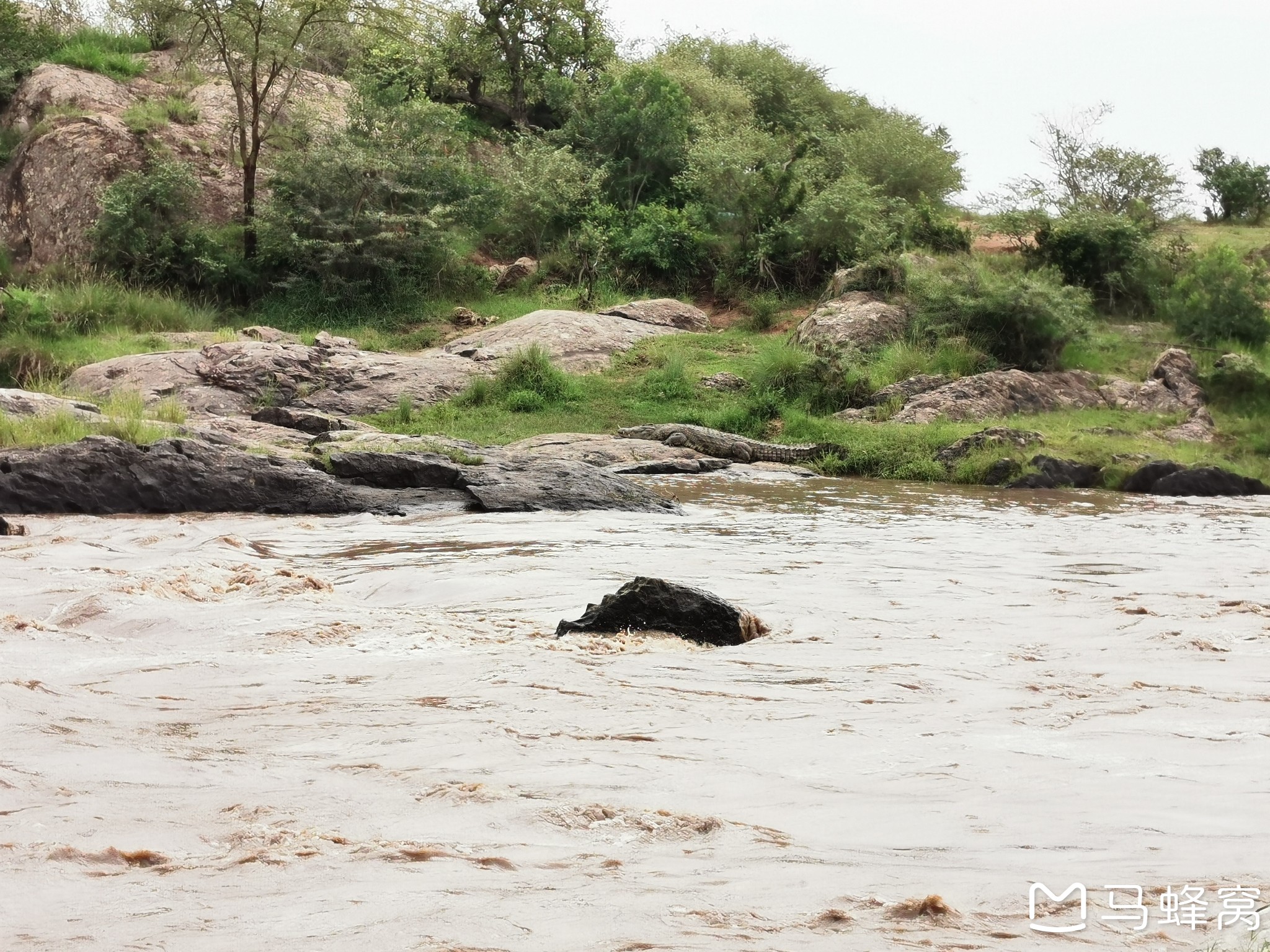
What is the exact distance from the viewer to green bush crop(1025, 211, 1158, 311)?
2062cm

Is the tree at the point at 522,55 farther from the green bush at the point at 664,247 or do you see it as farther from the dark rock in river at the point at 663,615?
the dark rock in river at the point at 663,615

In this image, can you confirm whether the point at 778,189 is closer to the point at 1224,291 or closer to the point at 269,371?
the point at 1224,291

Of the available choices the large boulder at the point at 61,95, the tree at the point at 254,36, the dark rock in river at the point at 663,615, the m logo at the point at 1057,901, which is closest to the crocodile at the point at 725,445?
the dark rock in river at the point at 663,615

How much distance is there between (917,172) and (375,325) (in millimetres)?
12384

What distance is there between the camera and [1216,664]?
4.99m

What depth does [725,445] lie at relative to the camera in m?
15.1

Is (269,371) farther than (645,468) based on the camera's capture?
Yes

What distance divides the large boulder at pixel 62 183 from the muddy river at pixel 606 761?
19.1 m

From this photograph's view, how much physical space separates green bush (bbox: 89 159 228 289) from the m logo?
73.2 ft

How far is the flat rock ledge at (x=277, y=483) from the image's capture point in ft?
31.7

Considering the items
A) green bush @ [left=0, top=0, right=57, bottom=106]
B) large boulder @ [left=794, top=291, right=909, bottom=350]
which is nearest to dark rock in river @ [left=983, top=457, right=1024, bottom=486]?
large boulder @ [left=794, top=291, right=909, bottom=350]

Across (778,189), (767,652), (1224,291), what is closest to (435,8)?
(778,189)

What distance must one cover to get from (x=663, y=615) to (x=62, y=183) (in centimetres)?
2326

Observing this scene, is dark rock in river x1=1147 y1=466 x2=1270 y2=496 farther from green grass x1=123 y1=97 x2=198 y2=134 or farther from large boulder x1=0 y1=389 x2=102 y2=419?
green grass x1=123 y1=97 x2=198 y2=134
